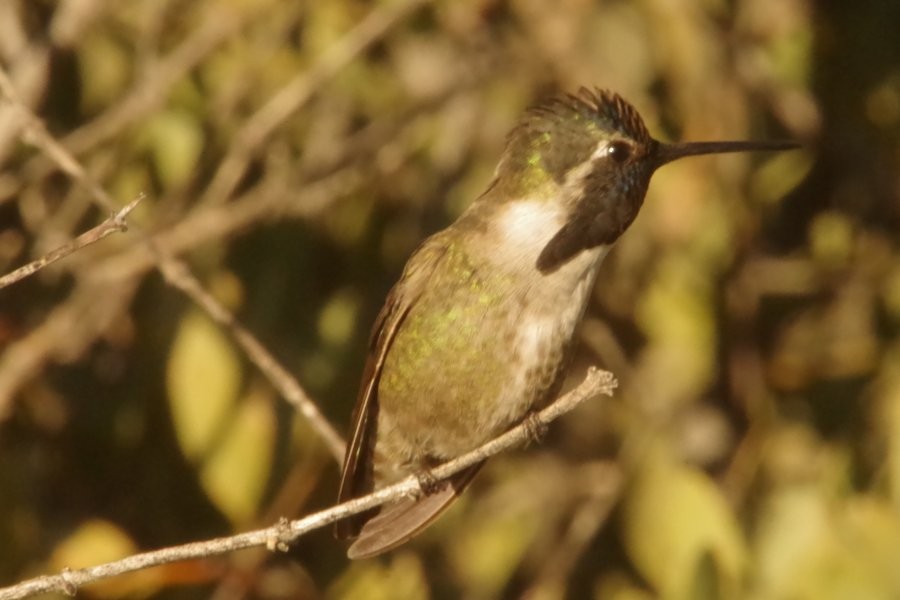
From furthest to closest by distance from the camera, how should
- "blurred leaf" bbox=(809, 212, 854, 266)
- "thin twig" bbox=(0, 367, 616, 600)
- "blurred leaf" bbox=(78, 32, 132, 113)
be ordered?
1. "blurred leaf" bbox=(809, 212, 854, 266)
2. "blurred leaf" bbox=(78, 32, 132, 113)
3. "thin twig" bbox=(0, 367, 616, 600)

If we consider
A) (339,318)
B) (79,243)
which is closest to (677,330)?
(339,318)

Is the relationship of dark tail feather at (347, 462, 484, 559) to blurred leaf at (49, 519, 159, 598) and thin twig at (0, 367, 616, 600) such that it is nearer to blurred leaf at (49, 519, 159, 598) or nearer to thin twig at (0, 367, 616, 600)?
thin twig at (0, 367, 616, 600)

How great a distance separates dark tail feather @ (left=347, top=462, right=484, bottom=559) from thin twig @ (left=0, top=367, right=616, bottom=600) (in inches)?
9.8

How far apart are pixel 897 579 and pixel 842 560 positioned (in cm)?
11

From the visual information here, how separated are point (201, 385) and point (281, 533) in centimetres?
73

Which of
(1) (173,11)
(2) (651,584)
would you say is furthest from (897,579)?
(1) (173,11)

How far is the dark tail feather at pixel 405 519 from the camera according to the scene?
133 inches

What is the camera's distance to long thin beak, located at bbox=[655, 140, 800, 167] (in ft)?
10.2

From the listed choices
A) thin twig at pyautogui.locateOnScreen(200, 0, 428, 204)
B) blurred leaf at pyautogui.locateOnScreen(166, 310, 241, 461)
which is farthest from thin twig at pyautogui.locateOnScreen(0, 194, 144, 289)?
thin twig at pyautogui.locateOnScreen(200, 0, 428, 204)

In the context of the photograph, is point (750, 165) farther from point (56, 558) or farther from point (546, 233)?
point (56, 558)

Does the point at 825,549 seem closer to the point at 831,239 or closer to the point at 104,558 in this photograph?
the point at 104,558

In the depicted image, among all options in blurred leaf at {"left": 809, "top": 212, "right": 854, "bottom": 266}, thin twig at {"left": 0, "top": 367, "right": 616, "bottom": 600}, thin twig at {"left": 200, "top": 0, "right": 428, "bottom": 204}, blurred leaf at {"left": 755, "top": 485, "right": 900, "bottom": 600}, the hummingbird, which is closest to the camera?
thin twig at {"left": 0, "top": 367, "right": 616, "bottom": 600}

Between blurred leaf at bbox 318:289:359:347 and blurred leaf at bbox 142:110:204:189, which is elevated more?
blurred leaf at bbox 142:110:204:189

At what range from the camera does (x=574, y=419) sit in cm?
448
